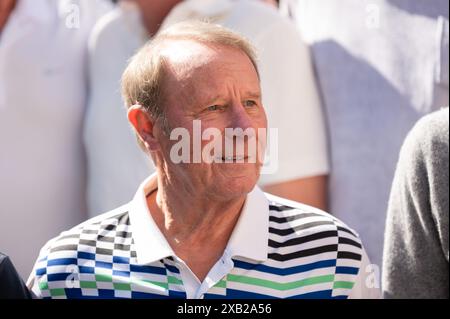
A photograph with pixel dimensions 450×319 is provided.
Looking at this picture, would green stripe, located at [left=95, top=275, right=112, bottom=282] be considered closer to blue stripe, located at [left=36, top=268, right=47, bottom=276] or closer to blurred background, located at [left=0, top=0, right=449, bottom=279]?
blue stripe, located at [left=36, top=268, right=47, bottom=276]

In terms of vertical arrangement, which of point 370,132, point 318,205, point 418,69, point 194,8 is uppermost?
point 194,8

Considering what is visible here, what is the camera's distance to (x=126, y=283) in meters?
1.82

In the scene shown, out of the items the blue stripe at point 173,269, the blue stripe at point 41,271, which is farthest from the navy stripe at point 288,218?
the blue stripe at point 41,271

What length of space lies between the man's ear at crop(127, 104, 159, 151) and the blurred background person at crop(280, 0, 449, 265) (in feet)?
2.30

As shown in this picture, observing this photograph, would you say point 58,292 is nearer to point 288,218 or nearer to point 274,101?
point 288,218

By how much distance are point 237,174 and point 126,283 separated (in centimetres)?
30

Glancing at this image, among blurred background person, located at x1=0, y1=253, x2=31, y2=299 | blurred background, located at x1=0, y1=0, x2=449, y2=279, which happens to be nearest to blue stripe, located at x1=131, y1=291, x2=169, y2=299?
blurred background person, located at x1=0, y1=253, x2=31, y2=299

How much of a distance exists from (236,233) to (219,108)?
0.25 meters

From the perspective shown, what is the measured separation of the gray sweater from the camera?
1.93 meters

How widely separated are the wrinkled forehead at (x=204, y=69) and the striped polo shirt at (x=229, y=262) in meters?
0.25

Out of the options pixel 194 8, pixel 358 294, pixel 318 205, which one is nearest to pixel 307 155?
pixel 318 205

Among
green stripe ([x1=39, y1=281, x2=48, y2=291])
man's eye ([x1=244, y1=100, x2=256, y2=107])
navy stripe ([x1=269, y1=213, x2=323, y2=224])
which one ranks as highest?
man's eye ([x1=244, y1=100, x2=256, y2=107])

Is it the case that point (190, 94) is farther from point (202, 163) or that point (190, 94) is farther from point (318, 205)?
point (318, 205)

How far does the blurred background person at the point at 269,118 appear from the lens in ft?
A: 8.05
